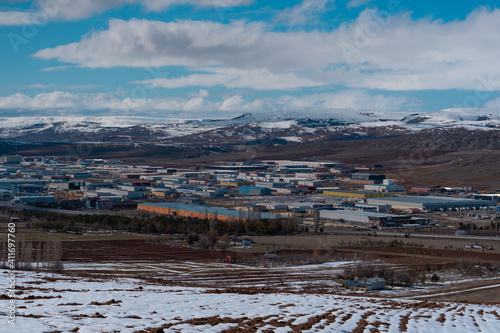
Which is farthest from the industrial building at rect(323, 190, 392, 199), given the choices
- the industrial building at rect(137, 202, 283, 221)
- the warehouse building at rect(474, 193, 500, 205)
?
the industrial building at rect(137, 202, 283, 221)

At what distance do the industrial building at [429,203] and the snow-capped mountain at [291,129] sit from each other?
77.0 metres

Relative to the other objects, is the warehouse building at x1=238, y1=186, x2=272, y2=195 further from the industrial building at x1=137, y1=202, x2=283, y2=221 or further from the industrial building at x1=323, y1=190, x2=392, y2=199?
the industrial building at x1=137, y1=202, x2=283, y2=221

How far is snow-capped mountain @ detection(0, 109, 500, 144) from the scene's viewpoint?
443 ft

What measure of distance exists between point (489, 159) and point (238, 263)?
5766 cm

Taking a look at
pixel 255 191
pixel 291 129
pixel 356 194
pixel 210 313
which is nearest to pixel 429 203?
pixel 356 194

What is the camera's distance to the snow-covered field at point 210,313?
19.2ft

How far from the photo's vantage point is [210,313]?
6879 millimetres

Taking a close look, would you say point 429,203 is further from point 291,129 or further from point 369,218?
point 291,129

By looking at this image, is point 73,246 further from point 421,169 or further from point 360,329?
point 421,169

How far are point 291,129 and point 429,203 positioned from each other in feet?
375

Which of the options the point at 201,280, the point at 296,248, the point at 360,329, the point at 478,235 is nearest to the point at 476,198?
the point at 478,235

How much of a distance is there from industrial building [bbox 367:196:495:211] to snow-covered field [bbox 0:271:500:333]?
2967cm

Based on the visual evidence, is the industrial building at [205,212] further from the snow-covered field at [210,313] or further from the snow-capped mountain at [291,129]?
the snow-capped mountain at [291,129]

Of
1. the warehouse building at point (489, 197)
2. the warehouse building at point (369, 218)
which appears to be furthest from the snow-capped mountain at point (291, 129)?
the warehouse building at point (369, 218)
